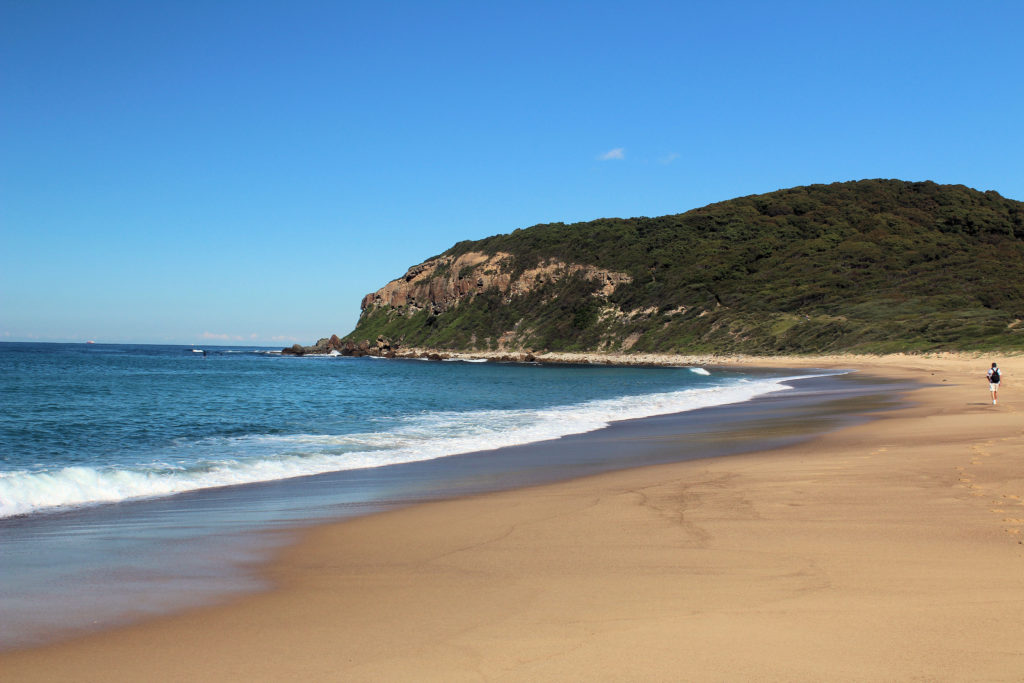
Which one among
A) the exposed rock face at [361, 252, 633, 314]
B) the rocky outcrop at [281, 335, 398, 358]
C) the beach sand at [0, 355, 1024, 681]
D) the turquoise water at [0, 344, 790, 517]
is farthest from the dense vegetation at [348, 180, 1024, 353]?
the beach sand at [0, 355, 1024, 681]

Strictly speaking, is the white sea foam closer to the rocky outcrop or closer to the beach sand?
the beach sand

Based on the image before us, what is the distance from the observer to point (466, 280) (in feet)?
429

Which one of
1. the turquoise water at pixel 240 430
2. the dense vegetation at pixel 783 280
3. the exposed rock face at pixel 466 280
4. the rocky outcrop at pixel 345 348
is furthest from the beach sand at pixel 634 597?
the rocky outcrop at pixel 345 348

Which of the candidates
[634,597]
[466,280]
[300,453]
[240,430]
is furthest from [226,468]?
[466,280]

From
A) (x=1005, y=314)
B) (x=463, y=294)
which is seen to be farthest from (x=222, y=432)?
(x=463, y=294)

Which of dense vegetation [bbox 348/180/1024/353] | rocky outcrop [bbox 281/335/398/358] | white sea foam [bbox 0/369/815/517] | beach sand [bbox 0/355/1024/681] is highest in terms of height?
dense vegetation [bbox 348/180/1024/353]

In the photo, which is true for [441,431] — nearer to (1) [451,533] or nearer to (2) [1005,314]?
(1) [451,533]

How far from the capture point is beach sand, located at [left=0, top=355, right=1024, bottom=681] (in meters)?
3.89

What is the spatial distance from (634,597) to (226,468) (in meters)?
9.09

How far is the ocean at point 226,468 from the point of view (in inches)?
225

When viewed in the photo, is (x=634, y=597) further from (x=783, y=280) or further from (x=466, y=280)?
(x=466, y=280)

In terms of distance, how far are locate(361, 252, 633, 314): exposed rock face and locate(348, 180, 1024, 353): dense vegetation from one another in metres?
1.92

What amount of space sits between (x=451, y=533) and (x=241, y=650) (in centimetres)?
308

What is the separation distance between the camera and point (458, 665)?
3924 mm
